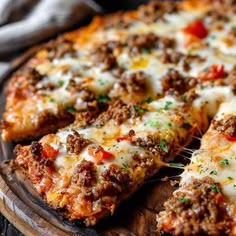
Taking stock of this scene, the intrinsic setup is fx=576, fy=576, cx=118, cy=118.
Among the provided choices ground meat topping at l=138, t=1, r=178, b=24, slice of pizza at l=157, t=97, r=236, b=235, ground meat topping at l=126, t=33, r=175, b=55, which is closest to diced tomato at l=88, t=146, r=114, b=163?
slice of pizza at l=157, t=97, r=236, b=235

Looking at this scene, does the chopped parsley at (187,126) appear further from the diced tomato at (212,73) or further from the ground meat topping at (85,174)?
the ground meat topping at (85,174)

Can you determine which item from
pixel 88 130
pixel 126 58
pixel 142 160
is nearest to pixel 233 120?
pixel 142 160

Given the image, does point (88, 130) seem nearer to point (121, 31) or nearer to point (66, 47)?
point (66, 47)

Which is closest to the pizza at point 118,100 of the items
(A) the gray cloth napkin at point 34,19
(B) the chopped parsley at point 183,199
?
(B) the chopped parsley at point 183,199

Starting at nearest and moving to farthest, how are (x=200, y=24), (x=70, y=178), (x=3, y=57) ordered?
(x=70, y=178) < (x=200, y=24) < (x=3, y=57)

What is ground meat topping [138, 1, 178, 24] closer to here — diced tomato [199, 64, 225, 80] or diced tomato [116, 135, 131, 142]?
diced tomato [199, 64, 225, 80]

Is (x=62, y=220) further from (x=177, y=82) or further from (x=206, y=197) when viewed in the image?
(x=177, y=82)

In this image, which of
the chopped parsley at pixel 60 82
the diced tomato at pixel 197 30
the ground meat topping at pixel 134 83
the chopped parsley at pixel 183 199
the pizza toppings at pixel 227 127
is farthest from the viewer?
the diced tomato at pixel 197 30
